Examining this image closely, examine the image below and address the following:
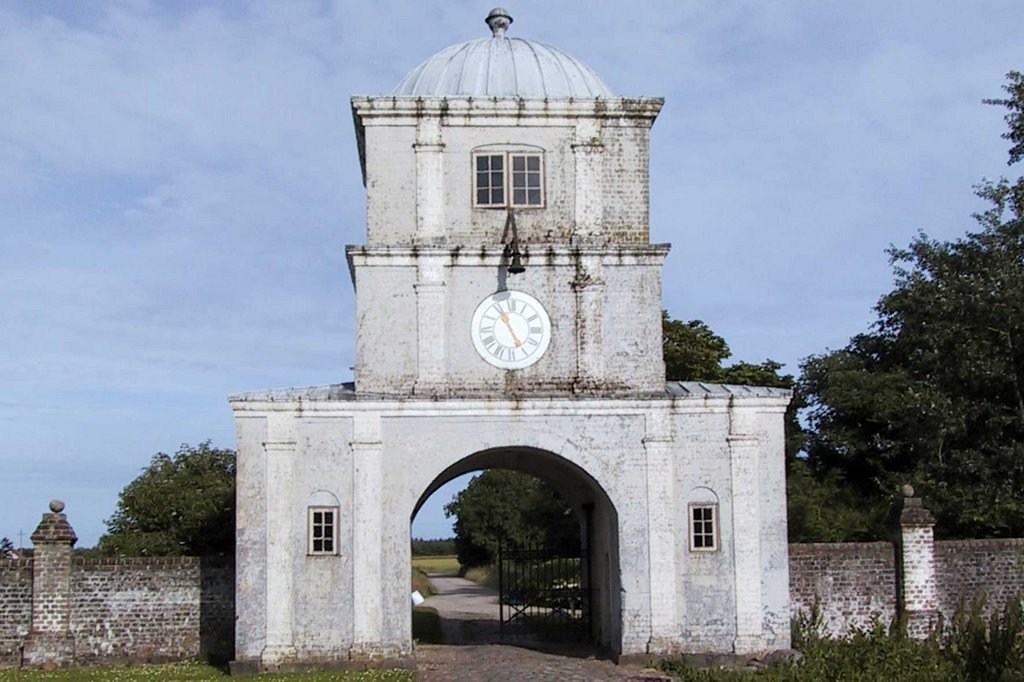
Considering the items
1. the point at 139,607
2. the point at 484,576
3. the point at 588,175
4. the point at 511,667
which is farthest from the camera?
the point at 484,576

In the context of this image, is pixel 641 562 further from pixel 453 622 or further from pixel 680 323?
pixel 680 323

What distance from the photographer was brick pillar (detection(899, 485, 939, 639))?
77.3ft

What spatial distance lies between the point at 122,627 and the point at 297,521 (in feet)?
13.9

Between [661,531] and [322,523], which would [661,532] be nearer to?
[661,531]

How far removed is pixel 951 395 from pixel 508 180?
14927 millimetres

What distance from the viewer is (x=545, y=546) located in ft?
144

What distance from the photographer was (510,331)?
73.8 feet

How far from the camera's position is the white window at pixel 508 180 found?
2297cm

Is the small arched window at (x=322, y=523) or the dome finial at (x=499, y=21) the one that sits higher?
the dome finial at (x=499, y=21)

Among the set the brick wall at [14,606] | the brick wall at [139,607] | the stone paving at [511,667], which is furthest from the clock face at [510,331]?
the brick wall at [14,606]

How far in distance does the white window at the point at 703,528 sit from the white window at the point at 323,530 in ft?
19.7

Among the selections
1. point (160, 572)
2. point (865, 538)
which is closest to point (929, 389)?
point (865, 538)

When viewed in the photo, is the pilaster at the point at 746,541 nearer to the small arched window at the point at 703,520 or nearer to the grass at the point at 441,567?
the small arched window at the point at 703,520

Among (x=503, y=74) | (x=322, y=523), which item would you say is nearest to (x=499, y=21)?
(x=503, y=74)
